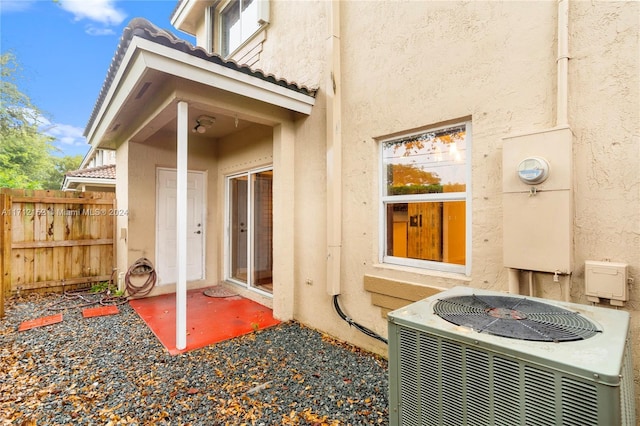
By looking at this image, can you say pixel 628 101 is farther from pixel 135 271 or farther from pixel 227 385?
pixel 135 271

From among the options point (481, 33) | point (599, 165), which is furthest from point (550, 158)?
point (481, 33)

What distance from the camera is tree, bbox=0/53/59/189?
1748 centimetres

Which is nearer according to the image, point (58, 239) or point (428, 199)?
point (428, 199)

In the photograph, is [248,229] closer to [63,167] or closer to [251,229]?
[251,229]

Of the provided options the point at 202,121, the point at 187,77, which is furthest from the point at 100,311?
the point at 187,77

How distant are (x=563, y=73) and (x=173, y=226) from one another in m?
6.83

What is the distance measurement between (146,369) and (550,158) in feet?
14.6

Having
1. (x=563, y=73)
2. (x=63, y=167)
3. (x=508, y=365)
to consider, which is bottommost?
(x=508, y=365)

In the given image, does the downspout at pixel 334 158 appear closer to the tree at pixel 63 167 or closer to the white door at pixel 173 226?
the white door at pixel 173 226

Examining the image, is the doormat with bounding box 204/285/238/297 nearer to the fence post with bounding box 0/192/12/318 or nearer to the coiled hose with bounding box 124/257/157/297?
the coiled hose with bounding box 124/257/157/297

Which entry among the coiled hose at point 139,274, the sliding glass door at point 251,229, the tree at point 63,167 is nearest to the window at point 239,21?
the sliding glass door at point 251,229

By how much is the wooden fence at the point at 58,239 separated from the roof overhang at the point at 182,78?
2.78 m

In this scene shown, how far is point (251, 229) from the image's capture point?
237 inches

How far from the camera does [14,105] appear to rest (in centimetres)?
1775
